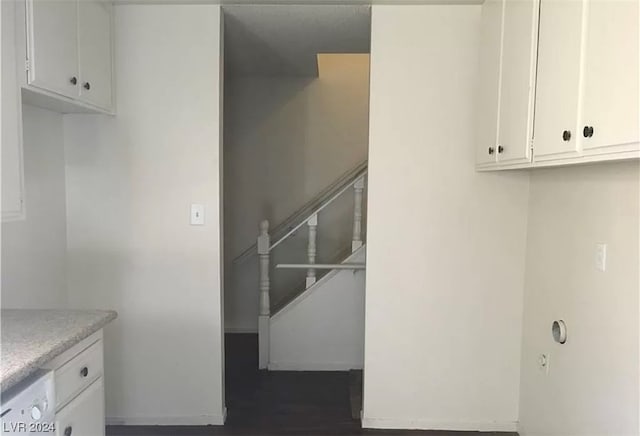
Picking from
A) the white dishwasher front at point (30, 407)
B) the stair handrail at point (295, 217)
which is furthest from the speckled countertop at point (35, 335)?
the stair handrail at point (295, 217)

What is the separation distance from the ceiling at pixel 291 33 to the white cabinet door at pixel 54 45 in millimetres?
798

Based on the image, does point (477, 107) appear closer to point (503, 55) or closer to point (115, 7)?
point (503, 55)

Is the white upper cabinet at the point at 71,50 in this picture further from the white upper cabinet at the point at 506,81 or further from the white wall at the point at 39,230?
the white upper cabinet at the point at 506,81

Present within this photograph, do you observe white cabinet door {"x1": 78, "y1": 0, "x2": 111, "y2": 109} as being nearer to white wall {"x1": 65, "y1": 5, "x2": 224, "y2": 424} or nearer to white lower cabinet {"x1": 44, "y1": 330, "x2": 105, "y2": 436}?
white wall {"x1": 65, "y1": 5, "x2": 224, "y2": 424}

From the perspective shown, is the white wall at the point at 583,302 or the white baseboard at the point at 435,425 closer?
the white wall at the point at 583,302

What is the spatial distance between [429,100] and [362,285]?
4.90ft

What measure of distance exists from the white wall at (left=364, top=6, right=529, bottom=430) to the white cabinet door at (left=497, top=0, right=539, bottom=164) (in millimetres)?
408

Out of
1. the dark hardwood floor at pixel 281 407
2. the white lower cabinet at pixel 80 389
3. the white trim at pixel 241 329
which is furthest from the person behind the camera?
the white trim at pixel 241 329

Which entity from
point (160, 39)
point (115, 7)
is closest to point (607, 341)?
point (160, 39)

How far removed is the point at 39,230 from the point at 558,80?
234 cm

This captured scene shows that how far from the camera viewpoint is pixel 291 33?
2828 mm

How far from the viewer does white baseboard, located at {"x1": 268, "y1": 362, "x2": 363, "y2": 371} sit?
3482 millimetres

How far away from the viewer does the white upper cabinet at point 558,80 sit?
1496 millimetres

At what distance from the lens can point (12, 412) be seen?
1.25 m
